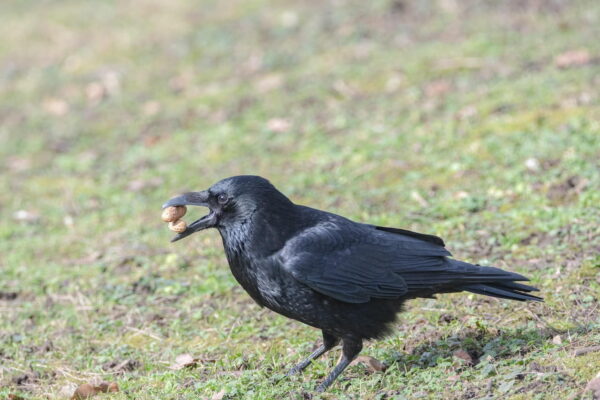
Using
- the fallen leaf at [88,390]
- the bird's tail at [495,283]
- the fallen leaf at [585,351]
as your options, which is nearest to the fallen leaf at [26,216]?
the fallen leaf at [88,390]

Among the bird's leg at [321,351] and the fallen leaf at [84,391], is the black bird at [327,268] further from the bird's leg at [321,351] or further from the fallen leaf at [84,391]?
the fallen leaf at [84,391]

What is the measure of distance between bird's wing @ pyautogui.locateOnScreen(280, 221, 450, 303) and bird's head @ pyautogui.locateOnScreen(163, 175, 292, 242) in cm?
26

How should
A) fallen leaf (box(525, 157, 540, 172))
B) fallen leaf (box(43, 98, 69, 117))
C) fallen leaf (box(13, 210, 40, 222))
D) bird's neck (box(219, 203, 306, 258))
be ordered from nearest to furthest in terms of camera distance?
bird's neck (box(219, 203, 306, 258)) → fallen leaf (box(525, 157, 540, 172)) → fallen leaf (box(13, 210, 40, 222)) → fallen leaf (box(43, 98, 69, 117))

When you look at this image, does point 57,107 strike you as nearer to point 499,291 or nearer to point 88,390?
point 88,390

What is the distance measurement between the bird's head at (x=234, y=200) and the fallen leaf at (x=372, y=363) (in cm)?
90

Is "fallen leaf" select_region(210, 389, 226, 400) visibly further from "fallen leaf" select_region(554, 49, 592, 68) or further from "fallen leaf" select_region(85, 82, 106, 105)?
"fallen leaf" select_region(85, 82, 106, 105)

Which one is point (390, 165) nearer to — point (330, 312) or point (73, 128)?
point (330, 312)

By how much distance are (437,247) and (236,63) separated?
703cm

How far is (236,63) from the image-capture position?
1102cm

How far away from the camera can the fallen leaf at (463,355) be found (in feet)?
13.7

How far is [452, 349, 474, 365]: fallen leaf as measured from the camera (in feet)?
13.7

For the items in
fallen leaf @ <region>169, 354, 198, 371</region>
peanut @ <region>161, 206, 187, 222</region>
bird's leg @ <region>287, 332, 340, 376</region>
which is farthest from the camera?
fallen leaf @ <region>169, 354, 198, 371</region>

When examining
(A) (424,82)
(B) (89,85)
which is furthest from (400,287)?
(B) (89,85)

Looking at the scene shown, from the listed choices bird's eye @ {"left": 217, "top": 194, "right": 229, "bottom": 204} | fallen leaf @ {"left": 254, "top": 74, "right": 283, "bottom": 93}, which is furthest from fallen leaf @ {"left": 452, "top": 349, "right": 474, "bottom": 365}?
fallen leaf @ {"left": 254, "top": 74, "right": 283, "bottom": 93}
